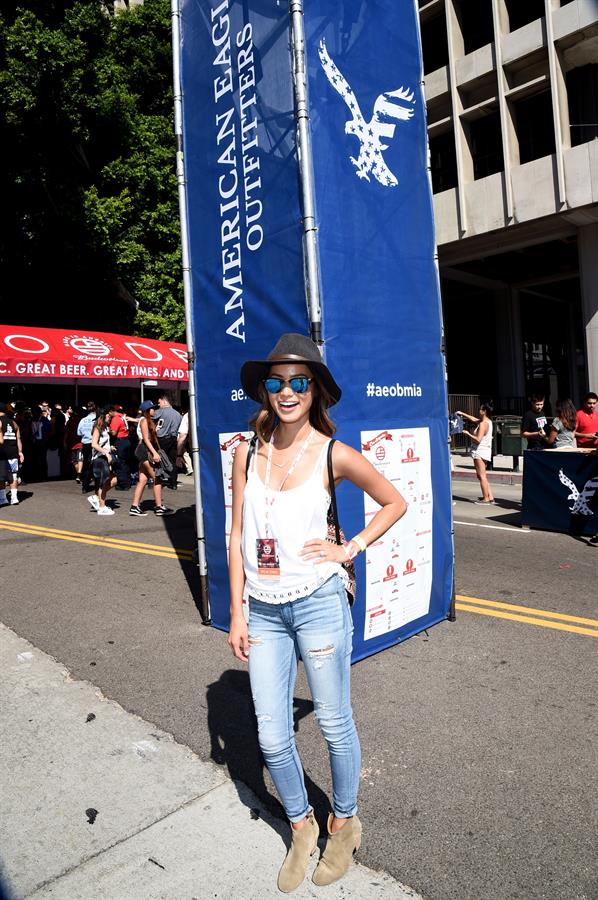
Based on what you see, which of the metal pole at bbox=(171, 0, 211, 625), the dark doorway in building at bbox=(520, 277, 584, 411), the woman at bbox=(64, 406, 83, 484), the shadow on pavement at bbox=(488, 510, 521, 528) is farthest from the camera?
the dark doorway in building at bbox=(520, 277, 584, 411)

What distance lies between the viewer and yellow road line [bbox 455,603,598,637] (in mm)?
4906

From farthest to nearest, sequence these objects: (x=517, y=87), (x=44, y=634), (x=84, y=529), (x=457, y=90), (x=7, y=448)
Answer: (x=457, y=90) < (x=517, y=87) < (x=7, y=448) < (x=84, y=529) < (x=44, y=634)

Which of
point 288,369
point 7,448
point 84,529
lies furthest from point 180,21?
point 7,448

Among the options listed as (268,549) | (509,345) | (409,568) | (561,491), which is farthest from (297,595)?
(509,345)

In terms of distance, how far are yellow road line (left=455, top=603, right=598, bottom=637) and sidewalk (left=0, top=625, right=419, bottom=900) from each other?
10.0 feet

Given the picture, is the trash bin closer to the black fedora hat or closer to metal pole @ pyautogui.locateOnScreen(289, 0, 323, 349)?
metal pole @ pyautogui.locateOnScreen(289, 0, 323, 349)

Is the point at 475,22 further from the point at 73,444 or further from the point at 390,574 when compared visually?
the point at 390,574

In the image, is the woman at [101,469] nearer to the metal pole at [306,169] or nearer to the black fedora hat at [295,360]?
the metal pole at [306,169]

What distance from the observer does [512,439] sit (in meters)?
16.7

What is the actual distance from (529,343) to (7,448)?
2342 centimetres

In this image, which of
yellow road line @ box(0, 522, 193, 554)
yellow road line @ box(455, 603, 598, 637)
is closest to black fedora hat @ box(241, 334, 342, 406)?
yellow road line @ box(455, 603, 598, 637)

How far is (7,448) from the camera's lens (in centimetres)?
1237

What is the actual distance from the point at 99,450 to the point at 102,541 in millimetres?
2830

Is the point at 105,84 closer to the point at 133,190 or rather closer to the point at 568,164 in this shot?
the point at 133,190
